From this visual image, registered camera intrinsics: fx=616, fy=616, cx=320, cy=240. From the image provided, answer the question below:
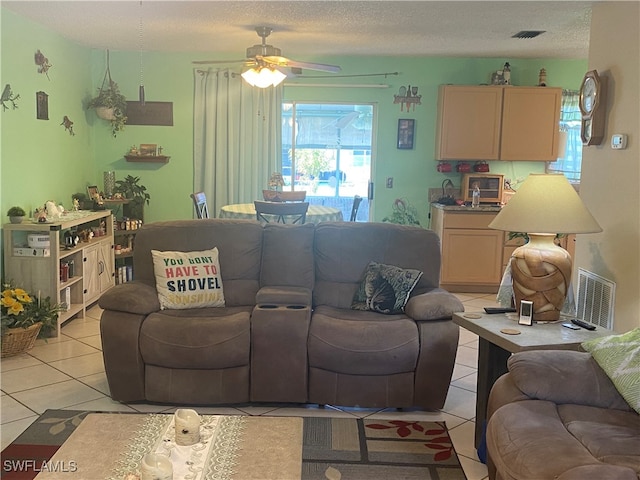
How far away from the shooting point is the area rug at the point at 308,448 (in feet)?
6.83

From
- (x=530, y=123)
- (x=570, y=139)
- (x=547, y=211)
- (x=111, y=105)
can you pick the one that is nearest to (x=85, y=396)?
(x=547, y=211)

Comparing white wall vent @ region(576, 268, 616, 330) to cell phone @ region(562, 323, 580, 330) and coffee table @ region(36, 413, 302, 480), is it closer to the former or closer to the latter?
cell phone @ region(562, 323, 580, 330)

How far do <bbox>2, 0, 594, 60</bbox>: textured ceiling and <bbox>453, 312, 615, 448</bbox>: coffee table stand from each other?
7.60 ft

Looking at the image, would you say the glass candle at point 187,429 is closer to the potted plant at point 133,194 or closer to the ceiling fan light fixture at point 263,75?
the ceiling fan light fixture at point 263,75

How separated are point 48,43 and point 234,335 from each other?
142 inches

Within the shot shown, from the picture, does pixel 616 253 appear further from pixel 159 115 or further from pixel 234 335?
pixel 159 115

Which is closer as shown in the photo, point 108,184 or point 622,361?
point 622,361

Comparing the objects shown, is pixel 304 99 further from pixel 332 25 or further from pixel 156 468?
pixel 156 468

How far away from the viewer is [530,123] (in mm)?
6449

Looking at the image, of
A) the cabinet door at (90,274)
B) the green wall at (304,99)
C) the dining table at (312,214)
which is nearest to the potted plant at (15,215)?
the cabinet door at (90,274)

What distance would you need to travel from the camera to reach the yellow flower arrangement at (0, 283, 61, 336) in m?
4.14

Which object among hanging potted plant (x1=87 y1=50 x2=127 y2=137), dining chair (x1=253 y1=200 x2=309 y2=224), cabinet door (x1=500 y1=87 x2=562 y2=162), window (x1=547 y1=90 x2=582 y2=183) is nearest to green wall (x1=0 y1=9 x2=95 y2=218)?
hanging potted plant (x1=87 y1=50 x2=127 y2=137)

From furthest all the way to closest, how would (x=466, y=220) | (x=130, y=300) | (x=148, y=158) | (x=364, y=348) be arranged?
(x=148, y=158)
(x=466, y=220)
(x=130, y=300)
(x=364, y=348)

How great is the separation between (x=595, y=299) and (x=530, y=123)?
2.98 metres
